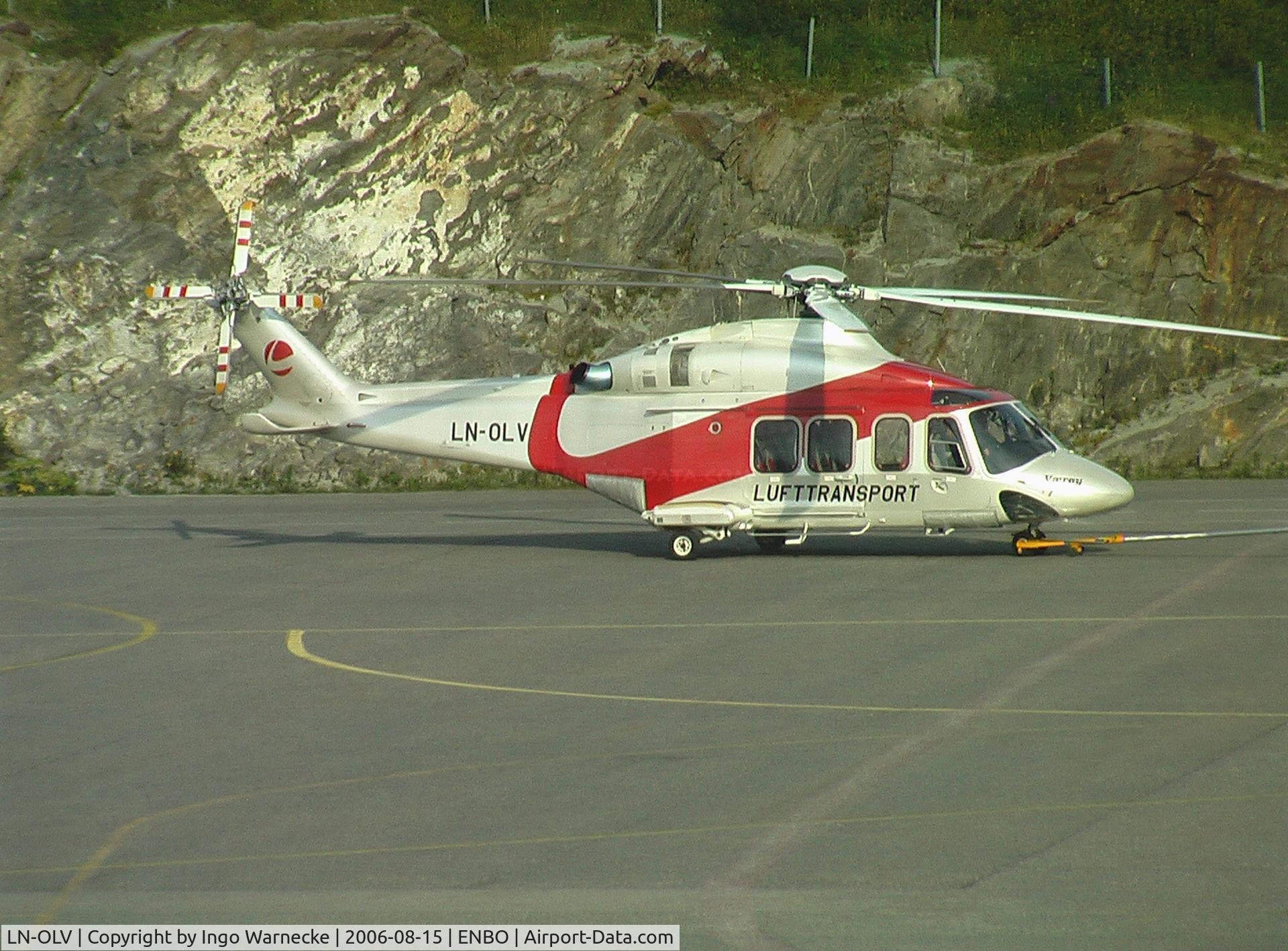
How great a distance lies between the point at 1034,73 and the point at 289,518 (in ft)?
85.6

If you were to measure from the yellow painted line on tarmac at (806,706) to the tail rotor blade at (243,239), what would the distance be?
9174mm

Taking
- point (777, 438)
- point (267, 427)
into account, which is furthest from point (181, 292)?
point (777, 438)

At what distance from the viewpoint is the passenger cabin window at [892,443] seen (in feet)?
60.0

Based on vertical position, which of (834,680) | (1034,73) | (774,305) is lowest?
(834,680)

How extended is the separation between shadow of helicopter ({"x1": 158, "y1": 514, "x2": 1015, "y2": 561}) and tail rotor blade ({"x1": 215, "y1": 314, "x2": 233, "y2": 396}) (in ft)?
11.3

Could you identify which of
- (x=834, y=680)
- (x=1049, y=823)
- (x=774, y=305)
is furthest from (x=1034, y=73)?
(x=1049, y=823)

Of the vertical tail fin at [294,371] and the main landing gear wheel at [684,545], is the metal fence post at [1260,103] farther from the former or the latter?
the vertical tail fin at [294,371]

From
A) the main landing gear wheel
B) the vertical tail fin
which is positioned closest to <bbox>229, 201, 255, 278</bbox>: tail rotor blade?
the vertical tail fin

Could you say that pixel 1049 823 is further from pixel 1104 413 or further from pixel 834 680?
pixel 1104 413

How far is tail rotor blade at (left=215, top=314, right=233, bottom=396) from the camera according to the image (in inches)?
714

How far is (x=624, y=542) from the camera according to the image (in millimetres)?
21266

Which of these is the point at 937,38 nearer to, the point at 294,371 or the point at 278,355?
the point at 278,355

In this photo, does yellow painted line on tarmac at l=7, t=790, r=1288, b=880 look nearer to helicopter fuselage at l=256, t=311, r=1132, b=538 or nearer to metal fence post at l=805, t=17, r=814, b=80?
helicopter fuselage at l=256, t=311, r=1132, b=538

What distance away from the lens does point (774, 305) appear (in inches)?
1383
